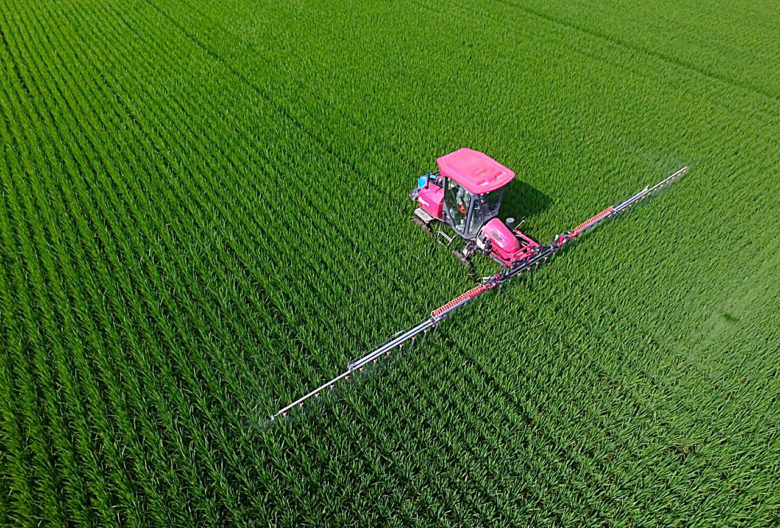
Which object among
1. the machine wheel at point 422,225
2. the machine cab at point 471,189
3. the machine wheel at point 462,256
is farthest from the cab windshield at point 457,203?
the machine wheel at point 422,225

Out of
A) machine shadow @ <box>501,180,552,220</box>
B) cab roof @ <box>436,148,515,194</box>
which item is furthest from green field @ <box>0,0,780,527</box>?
cab roof @ <box>436,148,515,194</box>

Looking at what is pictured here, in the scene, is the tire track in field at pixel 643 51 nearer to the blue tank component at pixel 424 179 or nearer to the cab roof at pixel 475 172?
the cab roof at pixel 475 172

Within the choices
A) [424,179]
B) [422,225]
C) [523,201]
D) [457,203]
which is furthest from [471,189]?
[523,201]

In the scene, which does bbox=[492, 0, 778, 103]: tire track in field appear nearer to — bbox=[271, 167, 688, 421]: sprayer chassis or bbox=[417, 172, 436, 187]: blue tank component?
bbox=[271, 167, 688, 421]: sprayer chassis

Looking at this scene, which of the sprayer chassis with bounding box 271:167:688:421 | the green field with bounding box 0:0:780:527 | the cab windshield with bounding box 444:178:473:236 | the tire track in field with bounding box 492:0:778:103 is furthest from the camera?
the tire track in field with bounding box 492:0:778:103

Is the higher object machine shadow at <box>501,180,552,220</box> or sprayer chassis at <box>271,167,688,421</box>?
machine shadow at <box>501,180,552,220</box>

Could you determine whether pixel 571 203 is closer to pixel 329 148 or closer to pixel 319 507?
pixel 329 148
